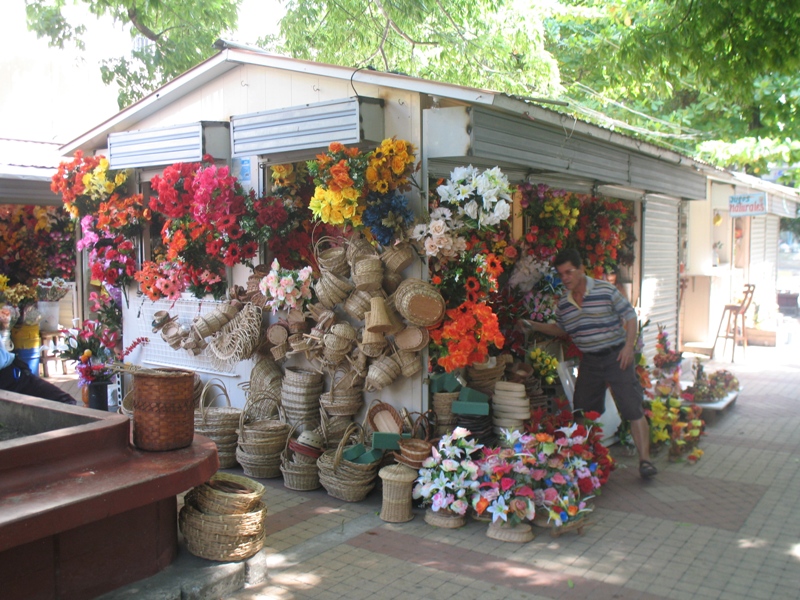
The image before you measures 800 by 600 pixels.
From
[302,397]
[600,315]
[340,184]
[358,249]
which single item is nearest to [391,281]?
[358,249]

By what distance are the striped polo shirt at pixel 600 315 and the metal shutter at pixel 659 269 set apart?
3544 millimetres

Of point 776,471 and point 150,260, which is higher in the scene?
point 150,260

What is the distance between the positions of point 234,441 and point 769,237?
16230 millimetres

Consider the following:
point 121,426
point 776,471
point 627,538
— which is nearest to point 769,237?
point 776,471

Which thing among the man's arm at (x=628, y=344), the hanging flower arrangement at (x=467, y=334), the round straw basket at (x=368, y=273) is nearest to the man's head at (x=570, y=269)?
the man's arm at (x=628, y=344)

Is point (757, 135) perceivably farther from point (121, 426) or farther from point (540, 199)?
point (121, 426)

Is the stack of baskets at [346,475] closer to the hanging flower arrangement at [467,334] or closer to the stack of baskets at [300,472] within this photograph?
the stack of baskets at [300,472]

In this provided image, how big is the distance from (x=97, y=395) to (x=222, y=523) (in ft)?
15.2

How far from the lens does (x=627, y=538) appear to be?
5520mm

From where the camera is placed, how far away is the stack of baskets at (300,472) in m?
6.47

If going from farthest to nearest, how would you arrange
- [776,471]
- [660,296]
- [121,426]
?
[660,296]
[776,471]
[121,426]

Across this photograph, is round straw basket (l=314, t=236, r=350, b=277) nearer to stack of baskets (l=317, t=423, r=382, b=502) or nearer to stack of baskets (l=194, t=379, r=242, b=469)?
stack of baskets (l=317, t=423, r=382, b=502)

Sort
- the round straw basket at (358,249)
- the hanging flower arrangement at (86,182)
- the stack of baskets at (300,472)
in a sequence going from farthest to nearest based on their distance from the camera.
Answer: the hanging flower arrangement at (86,182) < the stack of baskets at (300,472) < the round straw basket at (358,249)

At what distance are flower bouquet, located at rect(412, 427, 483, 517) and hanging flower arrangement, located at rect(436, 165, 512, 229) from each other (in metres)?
1.66
